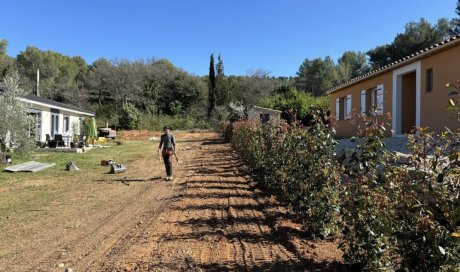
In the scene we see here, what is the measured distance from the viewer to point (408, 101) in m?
Answer: 15.9

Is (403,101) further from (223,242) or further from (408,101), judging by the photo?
(223,242)

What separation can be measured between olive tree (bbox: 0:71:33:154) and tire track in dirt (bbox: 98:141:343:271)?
1009 centimetres

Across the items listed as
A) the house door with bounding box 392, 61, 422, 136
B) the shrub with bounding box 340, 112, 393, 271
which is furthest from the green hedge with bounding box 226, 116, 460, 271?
the house door with bounding box 392, 61, 422, 136

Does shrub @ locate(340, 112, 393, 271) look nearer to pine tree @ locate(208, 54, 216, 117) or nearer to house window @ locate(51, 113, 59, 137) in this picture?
house window @ locate(51, 113, 59, 137)

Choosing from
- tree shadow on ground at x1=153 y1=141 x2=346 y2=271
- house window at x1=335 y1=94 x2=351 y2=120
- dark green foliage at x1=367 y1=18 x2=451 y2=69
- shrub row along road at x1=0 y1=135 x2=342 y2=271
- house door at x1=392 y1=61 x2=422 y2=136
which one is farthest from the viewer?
dark green foliage at x1=367 y1=18 x2=451 y2=69

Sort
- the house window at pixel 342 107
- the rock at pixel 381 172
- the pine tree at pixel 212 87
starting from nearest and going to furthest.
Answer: the rock at pixel 381 172, the house window at pixel 342 107, the pine tree at pixel 212 87

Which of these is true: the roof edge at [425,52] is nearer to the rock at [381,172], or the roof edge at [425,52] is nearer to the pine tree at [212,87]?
the rock at [381,172]

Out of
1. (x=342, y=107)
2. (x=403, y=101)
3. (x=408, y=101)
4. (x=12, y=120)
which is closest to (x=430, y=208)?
(x=403, y=101)

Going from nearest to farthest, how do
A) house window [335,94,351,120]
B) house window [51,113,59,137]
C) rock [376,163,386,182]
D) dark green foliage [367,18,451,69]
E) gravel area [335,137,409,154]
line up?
rock [376,163,386,182] < gravel area [335,137,409,154] < house window [335,94,351,120] < house window [51,113,59,137] < dark green foliage [367,18,451,69]

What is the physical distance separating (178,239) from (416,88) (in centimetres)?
1145

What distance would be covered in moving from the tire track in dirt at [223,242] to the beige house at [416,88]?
12.7 ft

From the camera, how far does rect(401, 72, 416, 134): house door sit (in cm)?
1587

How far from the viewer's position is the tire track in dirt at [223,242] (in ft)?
15.2

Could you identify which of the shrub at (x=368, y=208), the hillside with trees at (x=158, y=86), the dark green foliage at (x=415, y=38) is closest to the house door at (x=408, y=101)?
the shrub at (x=368, y=208)
